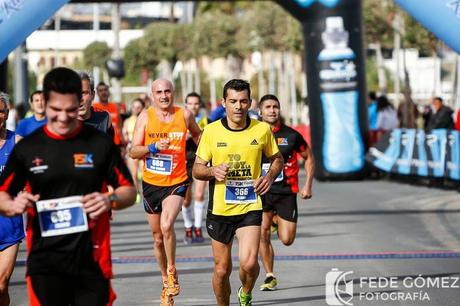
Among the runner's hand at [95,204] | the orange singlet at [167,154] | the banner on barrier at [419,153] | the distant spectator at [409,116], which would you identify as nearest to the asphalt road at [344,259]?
the orange singlet at [167,154]

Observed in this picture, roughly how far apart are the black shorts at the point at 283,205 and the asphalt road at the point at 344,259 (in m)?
0.60

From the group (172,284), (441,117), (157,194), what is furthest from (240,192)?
(441,117)

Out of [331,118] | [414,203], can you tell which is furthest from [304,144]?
[331,118]

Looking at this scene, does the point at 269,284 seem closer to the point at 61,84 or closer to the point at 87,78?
the point at 87,78

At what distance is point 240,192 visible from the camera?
9.02m

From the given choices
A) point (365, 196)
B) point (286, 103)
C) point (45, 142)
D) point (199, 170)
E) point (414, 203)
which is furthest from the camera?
point (286, 103)

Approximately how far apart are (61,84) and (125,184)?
65 cm

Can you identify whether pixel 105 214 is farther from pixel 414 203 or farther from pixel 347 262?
pixel 414 203

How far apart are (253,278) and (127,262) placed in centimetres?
422

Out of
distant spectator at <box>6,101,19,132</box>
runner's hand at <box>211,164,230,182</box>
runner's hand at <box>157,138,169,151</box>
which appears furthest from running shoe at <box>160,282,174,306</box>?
distant spectator at <box>6,101,19,132</box>

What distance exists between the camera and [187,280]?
11.6 m

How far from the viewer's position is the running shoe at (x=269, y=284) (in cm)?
1091

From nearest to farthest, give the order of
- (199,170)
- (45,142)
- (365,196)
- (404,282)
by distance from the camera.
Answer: (45,142) → (199,170) → (404,282) → (365,196)

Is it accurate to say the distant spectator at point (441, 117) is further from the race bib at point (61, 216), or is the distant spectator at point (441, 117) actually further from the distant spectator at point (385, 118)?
the race bib at point (61, 216)
